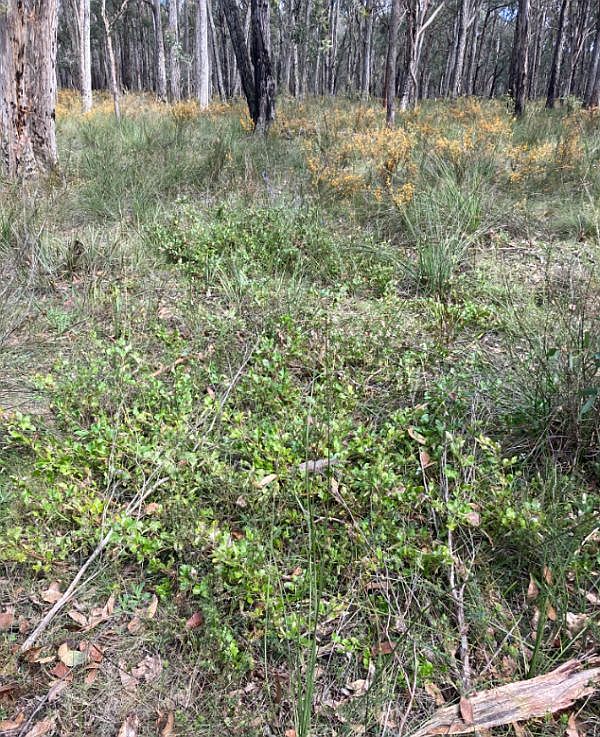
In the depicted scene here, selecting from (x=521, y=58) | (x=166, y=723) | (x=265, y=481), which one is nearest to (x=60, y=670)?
(x=166, y=723)

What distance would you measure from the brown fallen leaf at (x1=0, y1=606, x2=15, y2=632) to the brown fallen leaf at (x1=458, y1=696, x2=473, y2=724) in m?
1.46

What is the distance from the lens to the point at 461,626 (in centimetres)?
174

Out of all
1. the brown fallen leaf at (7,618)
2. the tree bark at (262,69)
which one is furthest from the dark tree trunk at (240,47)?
the brown fallen leaf at (7,618)

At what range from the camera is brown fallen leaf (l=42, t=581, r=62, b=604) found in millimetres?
1855

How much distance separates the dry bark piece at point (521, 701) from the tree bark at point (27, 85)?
5533mm

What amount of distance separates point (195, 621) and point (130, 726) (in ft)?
1.13

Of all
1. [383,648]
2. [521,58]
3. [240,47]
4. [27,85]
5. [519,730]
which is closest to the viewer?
[519,730]

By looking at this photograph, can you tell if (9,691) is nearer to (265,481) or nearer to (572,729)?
(265,481)

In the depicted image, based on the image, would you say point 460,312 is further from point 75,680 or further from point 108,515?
point 75,680

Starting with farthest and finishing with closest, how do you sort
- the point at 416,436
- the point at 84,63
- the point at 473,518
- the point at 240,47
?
1. the point at 84,63
2. the point at 240,47
3. the point at 416,436
4. the point at 473,518

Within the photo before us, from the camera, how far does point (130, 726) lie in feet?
5.10

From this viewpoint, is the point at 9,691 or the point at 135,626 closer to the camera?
the point at 9,691

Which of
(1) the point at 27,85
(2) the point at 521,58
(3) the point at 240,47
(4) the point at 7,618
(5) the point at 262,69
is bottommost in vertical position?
(4) the point at 7,618

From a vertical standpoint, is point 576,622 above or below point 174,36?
below
